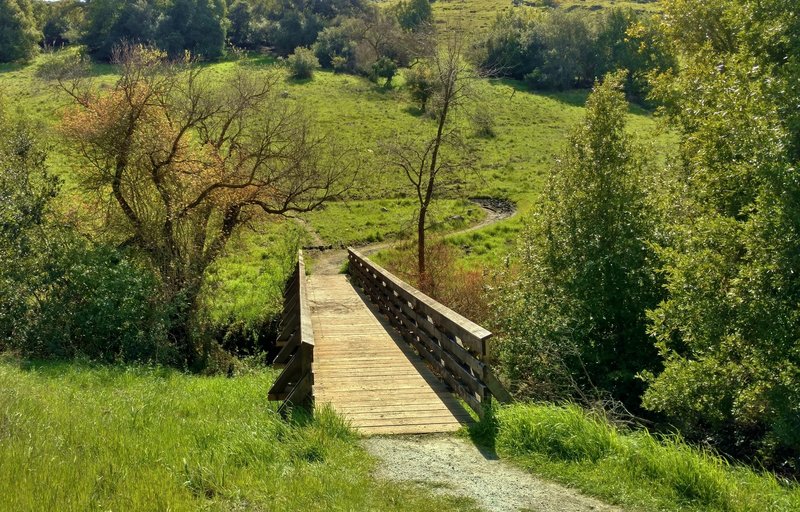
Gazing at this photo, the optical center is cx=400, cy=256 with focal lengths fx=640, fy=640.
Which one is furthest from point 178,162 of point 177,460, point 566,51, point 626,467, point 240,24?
point 240,24

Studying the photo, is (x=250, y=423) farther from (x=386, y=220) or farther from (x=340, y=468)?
(x=386, y=220)

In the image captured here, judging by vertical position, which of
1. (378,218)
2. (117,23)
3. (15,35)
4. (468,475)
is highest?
(117,23)

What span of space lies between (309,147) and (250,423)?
1456 centimetres

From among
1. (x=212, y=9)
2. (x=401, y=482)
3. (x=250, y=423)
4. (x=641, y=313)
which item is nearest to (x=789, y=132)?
(x=641, y=313)

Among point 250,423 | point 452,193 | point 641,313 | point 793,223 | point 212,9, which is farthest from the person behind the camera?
point 212,9

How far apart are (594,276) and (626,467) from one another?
23.4 ft

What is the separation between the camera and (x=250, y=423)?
7.06 meters

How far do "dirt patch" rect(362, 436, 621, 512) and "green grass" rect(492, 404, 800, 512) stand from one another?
0.23m

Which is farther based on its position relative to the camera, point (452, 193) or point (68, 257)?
point (452, 193)

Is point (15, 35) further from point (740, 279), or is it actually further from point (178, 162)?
point (740, 279)

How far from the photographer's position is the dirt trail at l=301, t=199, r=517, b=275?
2681cm

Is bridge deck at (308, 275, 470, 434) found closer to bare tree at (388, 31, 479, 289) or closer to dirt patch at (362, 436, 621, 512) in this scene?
dirt patch at (362, 436, 621, 512)

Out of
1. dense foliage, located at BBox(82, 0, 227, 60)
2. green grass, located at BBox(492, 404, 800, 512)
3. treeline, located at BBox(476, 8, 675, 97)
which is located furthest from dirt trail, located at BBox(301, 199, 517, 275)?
dense foliage, located at BBox(82, 0, 227, 60)

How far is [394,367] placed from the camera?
995 cm
